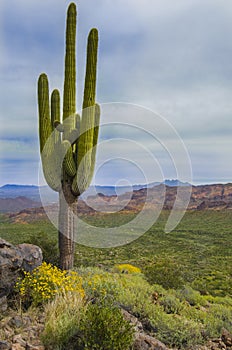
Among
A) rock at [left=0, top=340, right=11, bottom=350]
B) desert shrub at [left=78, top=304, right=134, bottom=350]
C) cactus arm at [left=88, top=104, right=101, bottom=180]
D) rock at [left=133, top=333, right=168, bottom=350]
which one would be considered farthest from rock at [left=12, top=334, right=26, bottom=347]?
cactus arm at [left=88, top=104, right=101, bottom=180]

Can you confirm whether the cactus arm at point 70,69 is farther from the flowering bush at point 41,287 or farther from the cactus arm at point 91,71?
the flowering bush at point 41,287

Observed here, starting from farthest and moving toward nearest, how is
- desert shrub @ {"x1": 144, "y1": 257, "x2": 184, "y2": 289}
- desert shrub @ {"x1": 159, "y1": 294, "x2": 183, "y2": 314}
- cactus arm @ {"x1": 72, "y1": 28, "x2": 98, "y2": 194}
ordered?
desert shrub @ {"x1": 144, "y1": 257, "x2": 184, "y2": 289}
cactus arm @ {"x1": 72, "y1": 28, "x2": 98, "y2": 194}
desert shrub @ {"x1": 159, "y1": 294, "x2": 183, "y2": 314}

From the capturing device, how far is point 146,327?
6.23m

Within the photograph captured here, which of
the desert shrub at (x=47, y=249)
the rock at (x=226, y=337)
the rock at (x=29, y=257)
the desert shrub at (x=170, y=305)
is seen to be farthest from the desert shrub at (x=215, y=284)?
the rock at (x=29, y=257)

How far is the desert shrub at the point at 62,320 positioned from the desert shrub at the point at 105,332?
0.24 m

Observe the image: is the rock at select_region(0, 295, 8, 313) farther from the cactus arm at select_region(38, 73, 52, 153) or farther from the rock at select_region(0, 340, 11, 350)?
the cactus arm at select_region(38, 73, 52, 153)

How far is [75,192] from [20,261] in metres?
2.86

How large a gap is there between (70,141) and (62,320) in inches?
191

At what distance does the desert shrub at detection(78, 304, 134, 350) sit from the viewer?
447cm

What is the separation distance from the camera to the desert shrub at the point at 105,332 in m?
4.47

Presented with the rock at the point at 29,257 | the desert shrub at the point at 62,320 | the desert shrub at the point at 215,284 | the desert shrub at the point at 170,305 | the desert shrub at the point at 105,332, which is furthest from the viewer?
the desert shrub at the point at 215,284

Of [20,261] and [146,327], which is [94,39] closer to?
[20,261]

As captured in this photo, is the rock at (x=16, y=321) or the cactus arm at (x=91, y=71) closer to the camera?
the rock at (x=16, y=321)

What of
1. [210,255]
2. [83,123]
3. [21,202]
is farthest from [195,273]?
[21,202]
